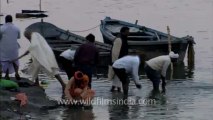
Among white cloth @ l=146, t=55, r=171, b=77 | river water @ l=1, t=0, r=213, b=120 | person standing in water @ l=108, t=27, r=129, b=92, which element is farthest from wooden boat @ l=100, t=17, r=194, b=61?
person standing in water @ l=108, t=27, r=129, b=92

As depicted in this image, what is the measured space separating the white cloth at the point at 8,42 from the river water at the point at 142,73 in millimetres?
1380

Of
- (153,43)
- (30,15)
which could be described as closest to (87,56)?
(153,43)

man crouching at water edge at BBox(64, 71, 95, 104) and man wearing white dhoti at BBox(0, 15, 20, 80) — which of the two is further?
man wearing white dhoti at BBox(0, 15, 20, 80)

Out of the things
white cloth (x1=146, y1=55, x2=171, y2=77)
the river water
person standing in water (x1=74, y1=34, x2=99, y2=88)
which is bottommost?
the river water

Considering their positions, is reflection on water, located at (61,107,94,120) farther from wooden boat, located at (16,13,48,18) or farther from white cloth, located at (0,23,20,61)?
wooden boat, located at (16,13,48,18)

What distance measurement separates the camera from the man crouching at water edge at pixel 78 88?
13539 mm

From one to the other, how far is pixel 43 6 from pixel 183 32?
25849 millimetres

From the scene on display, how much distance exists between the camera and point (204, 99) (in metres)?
15.3

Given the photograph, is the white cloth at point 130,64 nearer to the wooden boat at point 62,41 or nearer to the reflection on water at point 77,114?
the reflection on water at point 77,114

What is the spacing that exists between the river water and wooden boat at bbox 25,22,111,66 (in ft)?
4.15

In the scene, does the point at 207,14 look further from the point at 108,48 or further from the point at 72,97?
the point at 72,97

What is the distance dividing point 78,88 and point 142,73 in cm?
711

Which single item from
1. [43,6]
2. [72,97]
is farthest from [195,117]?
[43,6]

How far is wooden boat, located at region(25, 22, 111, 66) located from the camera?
22.0m
